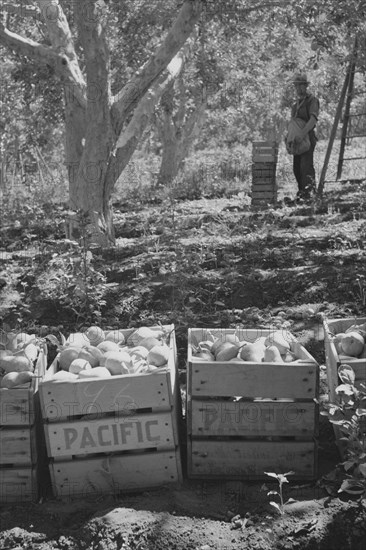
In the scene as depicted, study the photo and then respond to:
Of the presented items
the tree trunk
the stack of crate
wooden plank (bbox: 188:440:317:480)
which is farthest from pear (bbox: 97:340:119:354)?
the tree trunk

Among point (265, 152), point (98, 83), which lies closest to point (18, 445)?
point (98, 83)

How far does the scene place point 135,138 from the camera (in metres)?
7.72

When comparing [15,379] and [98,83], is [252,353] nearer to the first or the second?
[15,379]

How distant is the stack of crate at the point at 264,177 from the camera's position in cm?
1079

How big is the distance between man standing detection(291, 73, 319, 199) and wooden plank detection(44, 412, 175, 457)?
7.41 m

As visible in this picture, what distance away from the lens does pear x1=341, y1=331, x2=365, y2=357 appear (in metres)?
3.36

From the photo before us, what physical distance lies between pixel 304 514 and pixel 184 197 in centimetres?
1053

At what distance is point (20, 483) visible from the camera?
3.20 m

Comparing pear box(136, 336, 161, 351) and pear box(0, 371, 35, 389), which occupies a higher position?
pear box(136, 336, 161, 351)

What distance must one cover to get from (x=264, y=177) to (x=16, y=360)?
8047 mm

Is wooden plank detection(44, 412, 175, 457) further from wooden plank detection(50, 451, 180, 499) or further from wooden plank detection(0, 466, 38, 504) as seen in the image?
wooden plank detection(0, 466, 38, 504)

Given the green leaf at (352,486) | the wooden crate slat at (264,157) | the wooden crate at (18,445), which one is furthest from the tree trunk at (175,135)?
the green leaf at (352,486)

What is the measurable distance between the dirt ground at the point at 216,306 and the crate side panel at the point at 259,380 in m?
0.41

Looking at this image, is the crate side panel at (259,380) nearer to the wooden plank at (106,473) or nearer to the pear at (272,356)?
the pear at (272,356)
